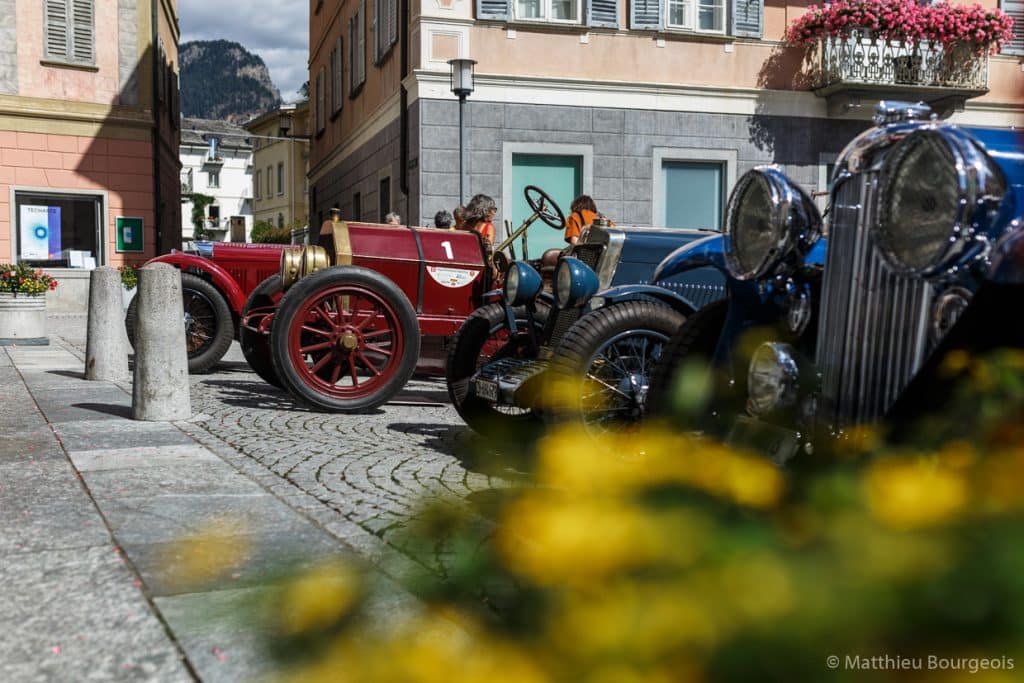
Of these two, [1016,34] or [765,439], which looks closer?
[765,439]

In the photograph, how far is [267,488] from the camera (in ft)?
13.2

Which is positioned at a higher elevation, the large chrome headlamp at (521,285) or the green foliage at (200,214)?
the green foliage at (200,214)

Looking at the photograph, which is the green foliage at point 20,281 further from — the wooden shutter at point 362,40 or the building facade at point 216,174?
the building facade at point 216,174

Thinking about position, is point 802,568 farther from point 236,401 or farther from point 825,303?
point 236,401

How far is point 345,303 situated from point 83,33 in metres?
14.2

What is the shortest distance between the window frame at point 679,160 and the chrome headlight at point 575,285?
10.7 metres

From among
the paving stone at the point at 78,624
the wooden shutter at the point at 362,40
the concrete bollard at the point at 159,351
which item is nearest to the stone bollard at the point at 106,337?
the concrete bollard at the point at 159,351

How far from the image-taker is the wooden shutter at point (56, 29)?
1803 cm

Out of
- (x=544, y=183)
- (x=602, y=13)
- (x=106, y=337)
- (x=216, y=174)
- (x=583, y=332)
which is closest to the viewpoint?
(x=583, y=332)

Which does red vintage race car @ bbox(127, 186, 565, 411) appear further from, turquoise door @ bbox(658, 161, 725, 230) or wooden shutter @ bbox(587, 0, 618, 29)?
turquoise door @ bbox(658, 161, 725, 230)

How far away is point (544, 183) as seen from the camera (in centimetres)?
1505

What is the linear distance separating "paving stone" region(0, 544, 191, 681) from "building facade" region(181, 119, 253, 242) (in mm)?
76064

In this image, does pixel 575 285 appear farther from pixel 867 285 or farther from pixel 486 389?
pixel 867 285

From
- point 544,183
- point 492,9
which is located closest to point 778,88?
point 544,183
